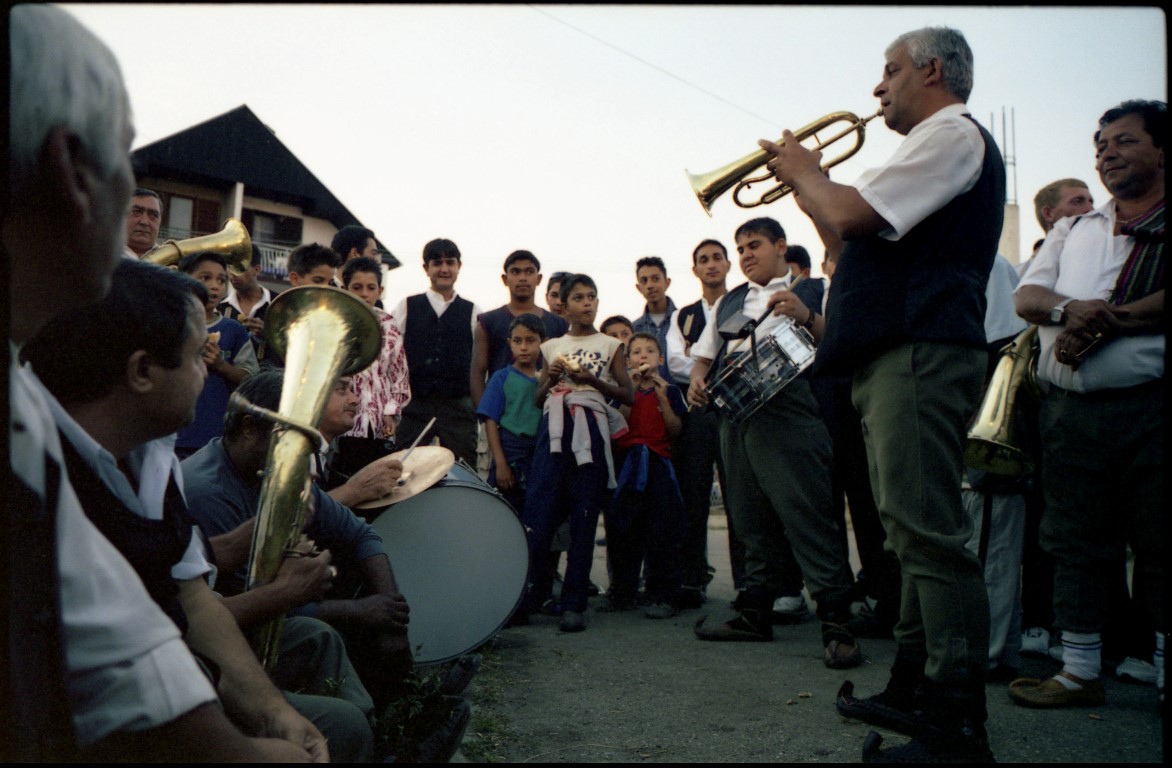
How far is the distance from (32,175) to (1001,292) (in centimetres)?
408

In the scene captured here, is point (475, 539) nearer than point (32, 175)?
No

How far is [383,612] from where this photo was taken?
2605 mm

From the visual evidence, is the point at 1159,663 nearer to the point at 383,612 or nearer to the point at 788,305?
the point at 788,305

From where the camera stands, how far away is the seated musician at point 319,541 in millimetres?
2365

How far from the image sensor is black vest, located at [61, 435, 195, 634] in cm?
126

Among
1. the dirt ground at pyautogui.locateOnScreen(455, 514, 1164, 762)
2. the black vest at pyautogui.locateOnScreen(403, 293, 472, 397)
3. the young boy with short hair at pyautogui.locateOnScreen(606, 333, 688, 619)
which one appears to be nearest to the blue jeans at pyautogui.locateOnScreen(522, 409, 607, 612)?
the young boy with short hair at pyautogui.locateOnScreen(606, 333, 688, 619)

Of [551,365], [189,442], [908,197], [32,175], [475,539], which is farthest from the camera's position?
[551,365]

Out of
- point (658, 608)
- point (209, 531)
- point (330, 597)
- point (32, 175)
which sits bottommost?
point (658, 608)

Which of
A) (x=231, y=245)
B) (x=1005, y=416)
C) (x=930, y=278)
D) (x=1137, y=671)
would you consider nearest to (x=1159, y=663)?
(x=1137, y=671)

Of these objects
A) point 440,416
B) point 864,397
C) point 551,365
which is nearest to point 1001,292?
point 864,397

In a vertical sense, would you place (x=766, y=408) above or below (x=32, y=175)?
below

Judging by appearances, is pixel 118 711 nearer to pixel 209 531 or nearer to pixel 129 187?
pixel 129 187

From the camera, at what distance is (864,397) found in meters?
2.80

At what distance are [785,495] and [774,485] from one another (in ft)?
0.23
